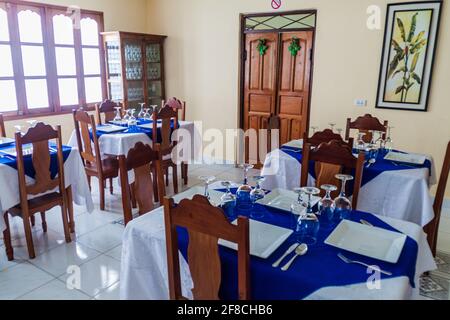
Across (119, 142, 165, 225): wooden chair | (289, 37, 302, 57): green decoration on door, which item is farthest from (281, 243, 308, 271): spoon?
(289, 37, 302, 57): green decoration on door

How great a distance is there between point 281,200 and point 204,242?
Result: 78 centimetres

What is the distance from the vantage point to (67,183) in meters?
3.08

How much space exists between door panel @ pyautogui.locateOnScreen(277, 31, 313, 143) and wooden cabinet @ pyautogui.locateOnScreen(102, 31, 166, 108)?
2.18 meters

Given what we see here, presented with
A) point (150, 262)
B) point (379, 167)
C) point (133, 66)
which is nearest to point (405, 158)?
point (379, 167)

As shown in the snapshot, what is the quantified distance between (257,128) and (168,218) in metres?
4.10

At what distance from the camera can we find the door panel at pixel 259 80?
498 centimetres

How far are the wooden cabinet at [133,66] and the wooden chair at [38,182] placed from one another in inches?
108

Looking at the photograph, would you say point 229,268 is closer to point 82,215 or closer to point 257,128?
point 82,215

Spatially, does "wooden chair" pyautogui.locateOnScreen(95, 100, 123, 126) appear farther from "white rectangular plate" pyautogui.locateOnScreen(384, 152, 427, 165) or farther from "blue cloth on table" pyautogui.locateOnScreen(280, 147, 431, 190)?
"white rectangular plate" pyautogui.locateOnScreen(384, 152, 427, 165)

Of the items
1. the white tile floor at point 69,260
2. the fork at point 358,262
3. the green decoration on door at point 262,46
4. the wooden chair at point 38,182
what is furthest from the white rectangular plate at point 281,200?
the green decoration on door at point 262,46

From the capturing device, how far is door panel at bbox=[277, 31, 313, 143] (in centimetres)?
473

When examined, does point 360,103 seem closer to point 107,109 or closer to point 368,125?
point 368,125

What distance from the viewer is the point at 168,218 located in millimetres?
1402

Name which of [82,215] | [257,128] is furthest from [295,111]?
[82,215]
